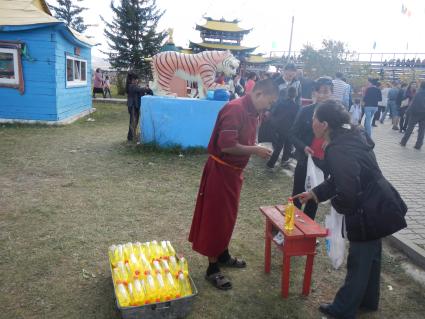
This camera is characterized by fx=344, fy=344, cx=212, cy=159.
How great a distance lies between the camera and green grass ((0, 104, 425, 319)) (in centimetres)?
291

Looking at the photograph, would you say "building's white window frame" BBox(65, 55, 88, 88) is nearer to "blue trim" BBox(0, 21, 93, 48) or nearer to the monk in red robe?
"blue trim" BBox(0, 21, 93, 48)

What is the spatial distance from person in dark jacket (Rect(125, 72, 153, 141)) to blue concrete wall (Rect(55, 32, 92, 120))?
10.5ft

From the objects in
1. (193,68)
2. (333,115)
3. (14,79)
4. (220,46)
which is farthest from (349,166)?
(220,46)

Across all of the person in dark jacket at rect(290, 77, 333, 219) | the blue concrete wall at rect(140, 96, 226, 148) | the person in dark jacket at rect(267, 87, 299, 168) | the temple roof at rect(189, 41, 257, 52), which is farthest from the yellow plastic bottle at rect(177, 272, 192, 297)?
the temple roof at rect(189, 41, 257, 52)

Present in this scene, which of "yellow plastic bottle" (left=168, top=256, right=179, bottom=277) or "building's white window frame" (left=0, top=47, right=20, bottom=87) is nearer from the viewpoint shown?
"yellow plastic bottle" (left=168, top=256, right=179, bottom=277)

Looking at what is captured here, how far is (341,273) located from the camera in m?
3.51

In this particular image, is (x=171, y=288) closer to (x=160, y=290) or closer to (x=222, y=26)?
(x=160, y=290)

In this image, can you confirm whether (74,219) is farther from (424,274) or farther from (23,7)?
(23,7)

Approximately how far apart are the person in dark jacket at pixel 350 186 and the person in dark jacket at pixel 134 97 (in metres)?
6.37

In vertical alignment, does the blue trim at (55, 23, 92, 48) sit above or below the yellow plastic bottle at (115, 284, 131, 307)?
above

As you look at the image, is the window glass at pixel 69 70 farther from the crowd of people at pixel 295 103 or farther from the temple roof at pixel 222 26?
the temple roof at pixel 222 26

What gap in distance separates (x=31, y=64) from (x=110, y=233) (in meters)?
8.02

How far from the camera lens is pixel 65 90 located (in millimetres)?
11133

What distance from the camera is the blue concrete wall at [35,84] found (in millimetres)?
9797
